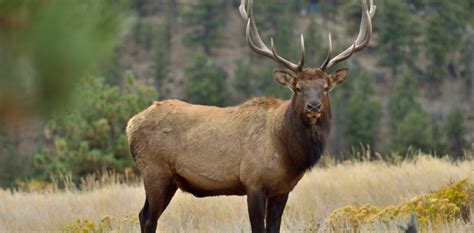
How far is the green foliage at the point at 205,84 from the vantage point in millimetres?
58000

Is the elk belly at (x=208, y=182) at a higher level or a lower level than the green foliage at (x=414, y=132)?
higher

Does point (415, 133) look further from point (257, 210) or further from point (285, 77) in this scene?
point (257, 210)

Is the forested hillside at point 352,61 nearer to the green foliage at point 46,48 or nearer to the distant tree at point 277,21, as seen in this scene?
the distant tree at point 277,21

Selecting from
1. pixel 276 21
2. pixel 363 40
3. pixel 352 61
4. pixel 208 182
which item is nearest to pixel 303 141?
pixel 208 182

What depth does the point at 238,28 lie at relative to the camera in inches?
3127

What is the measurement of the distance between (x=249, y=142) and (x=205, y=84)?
163ft

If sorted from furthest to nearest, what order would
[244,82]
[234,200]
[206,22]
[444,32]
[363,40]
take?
[206,22] → [444,32] → [244,82] → [234,200] → [363,40]

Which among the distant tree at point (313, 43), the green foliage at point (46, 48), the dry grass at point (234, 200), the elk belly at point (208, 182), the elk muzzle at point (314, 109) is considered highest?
the green foliage at point (46, 48)

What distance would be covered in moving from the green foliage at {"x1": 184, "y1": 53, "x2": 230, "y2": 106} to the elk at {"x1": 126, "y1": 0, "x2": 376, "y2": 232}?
4794cm

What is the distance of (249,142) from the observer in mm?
8812

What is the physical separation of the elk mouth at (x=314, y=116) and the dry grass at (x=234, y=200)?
2099mm

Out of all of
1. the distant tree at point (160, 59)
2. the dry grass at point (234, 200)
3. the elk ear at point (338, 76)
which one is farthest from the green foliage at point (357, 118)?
the elk ear at point (338, 76)

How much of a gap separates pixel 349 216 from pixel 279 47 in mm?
54184

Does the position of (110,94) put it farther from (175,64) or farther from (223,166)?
(175,64)
